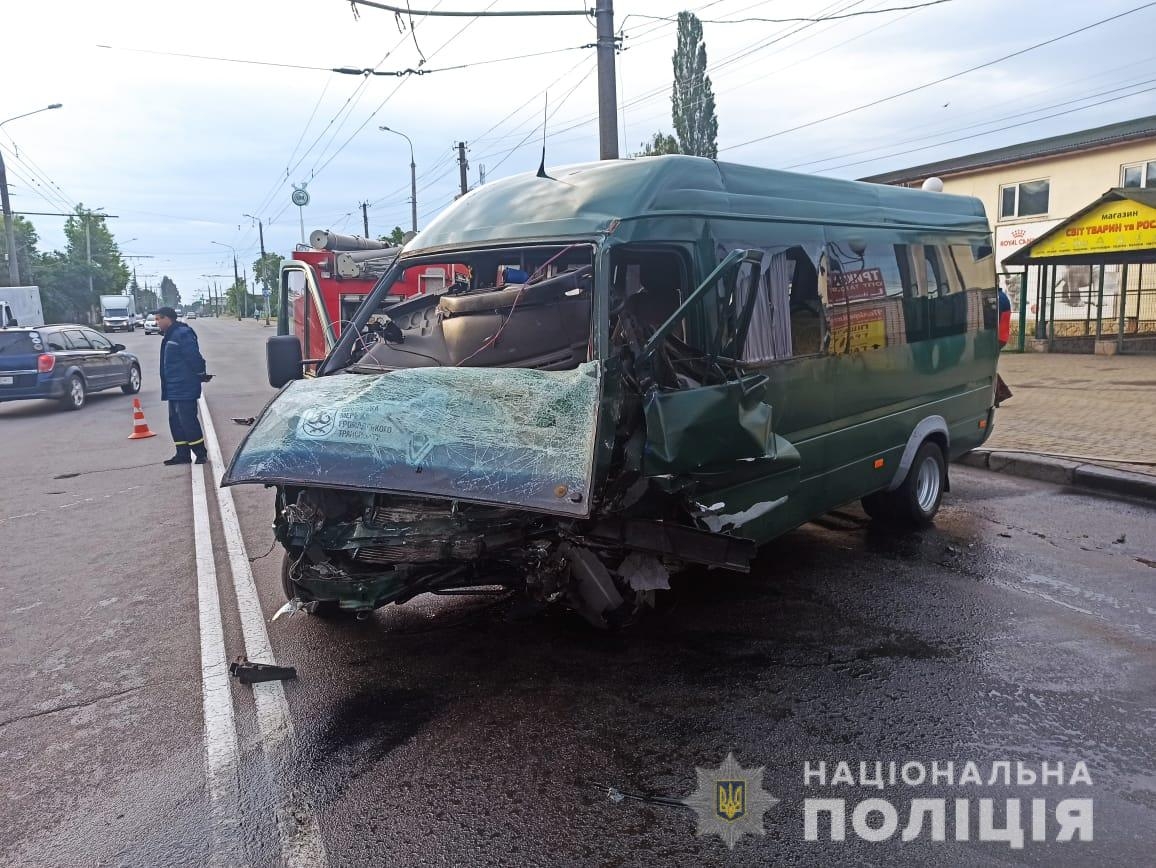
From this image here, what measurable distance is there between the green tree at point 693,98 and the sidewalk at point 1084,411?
27413 mm

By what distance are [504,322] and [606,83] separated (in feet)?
29.8

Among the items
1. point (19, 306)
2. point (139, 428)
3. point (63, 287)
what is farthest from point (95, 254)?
point (139, 428)

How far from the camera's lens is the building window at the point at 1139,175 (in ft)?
74.3

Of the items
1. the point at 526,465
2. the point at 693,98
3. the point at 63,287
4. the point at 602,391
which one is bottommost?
the point at 526,465

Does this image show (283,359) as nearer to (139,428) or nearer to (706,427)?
(706,427)

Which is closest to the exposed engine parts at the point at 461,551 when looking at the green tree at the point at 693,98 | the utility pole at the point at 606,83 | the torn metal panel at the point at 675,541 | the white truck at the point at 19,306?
the torn metal panel at the point at 675,541

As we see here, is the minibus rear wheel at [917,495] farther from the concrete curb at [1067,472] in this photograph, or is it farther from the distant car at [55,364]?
the distant car at [55,364]

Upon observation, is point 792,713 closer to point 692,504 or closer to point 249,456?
point 692,504

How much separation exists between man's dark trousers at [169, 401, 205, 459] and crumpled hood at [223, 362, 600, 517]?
671cm

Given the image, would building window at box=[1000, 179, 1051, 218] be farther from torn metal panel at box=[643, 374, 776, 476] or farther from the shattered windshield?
torn metal panel at box=[643, 374, 776, 476]

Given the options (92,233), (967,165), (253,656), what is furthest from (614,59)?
(92,233)

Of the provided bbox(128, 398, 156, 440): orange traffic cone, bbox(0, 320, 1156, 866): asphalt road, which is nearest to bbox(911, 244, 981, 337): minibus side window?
bbox(0, 320, 1156, 866): asphalt road

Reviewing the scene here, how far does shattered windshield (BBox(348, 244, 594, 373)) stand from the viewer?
15.2 ft

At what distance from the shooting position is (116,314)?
65562 millimetres
